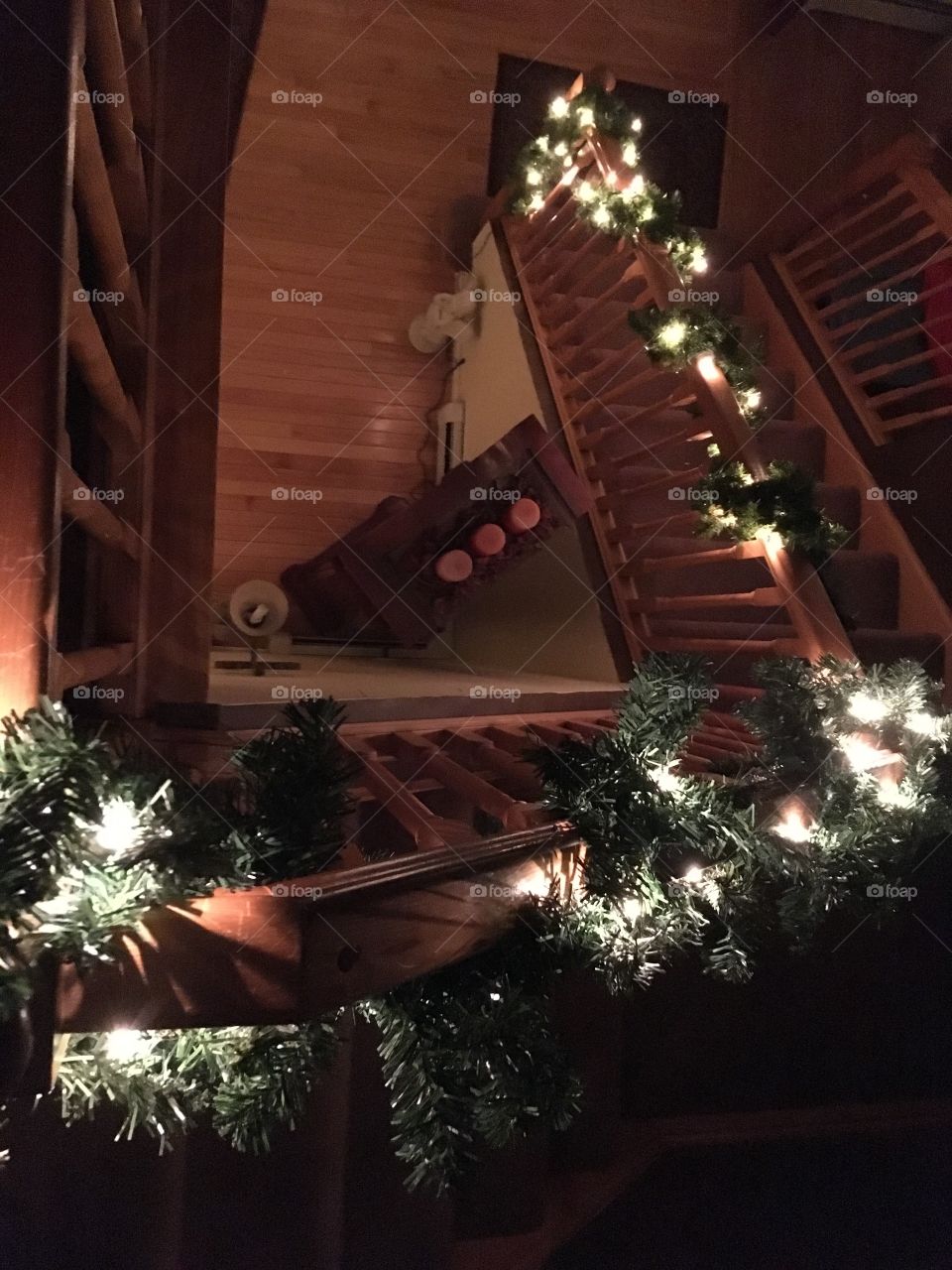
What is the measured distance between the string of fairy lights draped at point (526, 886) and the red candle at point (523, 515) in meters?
0.85

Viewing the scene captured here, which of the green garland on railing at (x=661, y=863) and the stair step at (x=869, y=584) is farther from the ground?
the stair step at (x=869, y=584)

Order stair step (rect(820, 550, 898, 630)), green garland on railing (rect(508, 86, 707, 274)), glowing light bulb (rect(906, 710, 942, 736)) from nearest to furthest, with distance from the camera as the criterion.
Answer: glowing light bulb (rect(906, 710, 942, 736)), green garland on railing (rect(508, 86, 707, 274)), stair step (rect(820, 550, 898, 630))

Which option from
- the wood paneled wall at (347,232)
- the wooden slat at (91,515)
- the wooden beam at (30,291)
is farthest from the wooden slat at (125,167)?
the wood paneled wall at (347,232)

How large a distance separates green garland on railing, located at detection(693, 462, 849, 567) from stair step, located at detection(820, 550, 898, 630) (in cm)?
62

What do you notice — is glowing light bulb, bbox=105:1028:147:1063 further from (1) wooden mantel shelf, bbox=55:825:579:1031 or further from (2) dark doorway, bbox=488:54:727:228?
(2) dark doorway, bbox=488:54:727:228

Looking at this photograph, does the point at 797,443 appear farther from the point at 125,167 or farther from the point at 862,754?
the point at 125,167

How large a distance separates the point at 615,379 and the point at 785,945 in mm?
1495

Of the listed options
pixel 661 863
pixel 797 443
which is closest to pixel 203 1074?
pixel 661 863

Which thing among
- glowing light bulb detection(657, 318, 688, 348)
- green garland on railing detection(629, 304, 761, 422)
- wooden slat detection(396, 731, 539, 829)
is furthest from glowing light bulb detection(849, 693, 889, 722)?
glowing light bulb detection(657, 318, 688, 348)

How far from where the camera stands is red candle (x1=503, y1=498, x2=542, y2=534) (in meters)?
2.04

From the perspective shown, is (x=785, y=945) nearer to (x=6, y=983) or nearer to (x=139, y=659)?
(x=139, y=659)

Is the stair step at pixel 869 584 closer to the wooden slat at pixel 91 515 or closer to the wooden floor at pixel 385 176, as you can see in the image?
the wooden floor at pixel 385 176

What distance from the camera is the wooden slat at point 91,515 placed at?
0.82 meters

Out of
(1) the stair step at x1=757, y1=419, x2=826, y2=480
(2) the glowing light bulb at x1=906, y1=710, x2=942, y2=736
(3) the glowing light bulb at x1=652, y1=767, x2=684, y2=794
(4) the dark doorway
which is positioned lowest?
(3) the glowing light bulb at x1=652, y1=767, x2=684, y2=794
